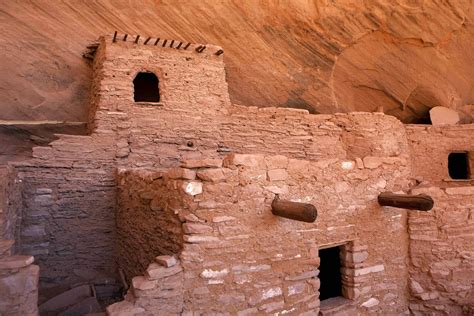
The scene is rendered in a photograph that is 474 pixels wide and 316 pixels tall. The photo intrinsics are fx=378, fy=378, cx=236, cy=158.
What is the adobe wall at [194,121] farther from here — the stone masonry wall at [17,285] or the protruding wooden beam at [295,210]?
the protruding wooden beam at [295,210]

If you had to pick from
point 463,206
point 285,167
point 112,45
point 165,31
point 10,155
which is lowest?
point 463,206

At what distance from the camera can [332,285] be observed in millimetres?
4332

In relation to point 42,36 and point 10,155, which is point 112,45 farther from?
point 10,155

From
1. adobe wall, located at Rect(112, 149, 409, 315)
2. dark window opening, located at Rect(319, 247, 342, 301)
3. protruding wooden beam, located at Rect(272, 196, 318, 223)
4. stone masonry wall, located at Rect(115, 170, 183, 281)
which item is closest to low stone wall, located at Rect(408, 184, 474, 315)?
adobe wall, located at Rect(112, 149, 409, 315)

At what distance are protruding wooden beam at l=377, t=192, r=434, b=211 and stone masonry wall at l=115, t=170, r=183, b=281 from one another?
190 centimetres

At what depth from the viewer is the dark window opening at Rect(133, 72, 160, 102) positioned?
6.44 m

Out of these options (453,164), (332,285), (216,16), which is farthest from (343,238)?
(453,164)

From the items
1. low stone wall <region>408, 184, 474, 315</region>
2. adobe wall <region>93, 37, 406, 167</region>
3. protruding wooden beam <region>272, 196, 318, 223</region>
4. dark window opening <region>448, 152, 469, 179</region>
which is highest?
adobe wall <region>93, 37, 406, 167</region>

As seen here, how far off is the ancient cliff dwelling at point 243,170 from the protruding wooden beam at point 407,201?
15 mm

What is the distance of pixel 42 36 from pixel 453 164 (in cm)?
825

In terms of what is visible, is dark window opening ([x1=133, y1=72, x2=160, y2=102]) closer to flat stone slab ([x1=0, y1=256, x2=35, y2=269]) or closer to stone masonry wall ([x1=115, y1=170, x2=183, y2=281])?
stone masonry wall ([x1=115, y1=170, x2=183, y2=281])

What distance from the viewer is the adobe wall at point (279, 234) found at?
2.63 meters

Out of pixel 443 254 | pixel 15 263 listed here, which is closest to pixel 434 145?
pixel 443 254

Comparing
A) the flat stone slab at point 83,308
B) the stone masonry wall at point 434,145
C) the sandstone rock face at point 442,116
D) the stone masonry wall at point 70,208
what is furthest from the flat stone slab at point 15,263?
the sandstone rock face at point 442,116
